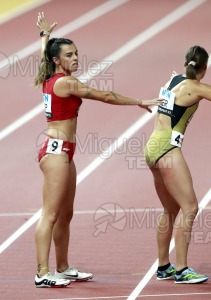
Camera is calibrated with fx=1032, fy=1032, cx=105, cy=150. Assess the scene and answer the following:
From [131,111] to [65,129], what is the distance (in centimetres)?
648

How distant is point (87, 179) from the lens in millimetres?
12750

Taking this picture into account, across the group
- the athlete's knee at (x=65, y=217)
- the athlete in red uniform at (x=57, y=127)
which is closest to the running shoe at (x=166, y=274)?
the athlete in red uniform at (x=57, y=127)

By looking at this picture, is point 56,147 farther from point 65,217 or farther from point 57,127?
point 65,217

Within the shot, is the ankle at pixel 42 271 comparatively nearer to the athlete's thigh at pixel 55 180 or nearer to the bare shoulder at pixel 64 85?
the athlete's thigh at pixel 55 180

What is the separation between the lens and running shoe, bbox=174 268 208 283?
894cm

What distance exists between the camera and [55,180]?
886 centimetres

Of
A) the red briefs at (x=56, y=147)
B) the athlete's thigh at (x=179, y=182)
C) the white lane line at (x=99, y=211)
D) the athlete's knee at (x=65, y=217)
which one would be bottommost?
the athlete's knee at (x=65, y=217)

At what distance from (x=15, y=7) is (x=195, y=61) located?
12.9m

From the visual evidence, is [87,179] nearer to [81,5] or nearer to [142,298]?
[142,298]

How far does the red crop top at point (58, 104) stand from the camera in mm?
8852

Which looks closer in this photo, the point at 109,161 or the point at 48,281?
the point at 48,281

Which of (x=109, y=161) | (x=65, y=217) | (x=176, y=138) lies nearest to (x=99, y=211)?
(x=109, y=161)

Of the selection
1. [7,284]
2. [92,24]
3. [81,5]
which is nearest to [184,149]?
[7,284]

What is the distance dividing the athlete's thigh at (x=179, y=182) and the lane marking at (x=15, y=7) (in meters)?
11.9
